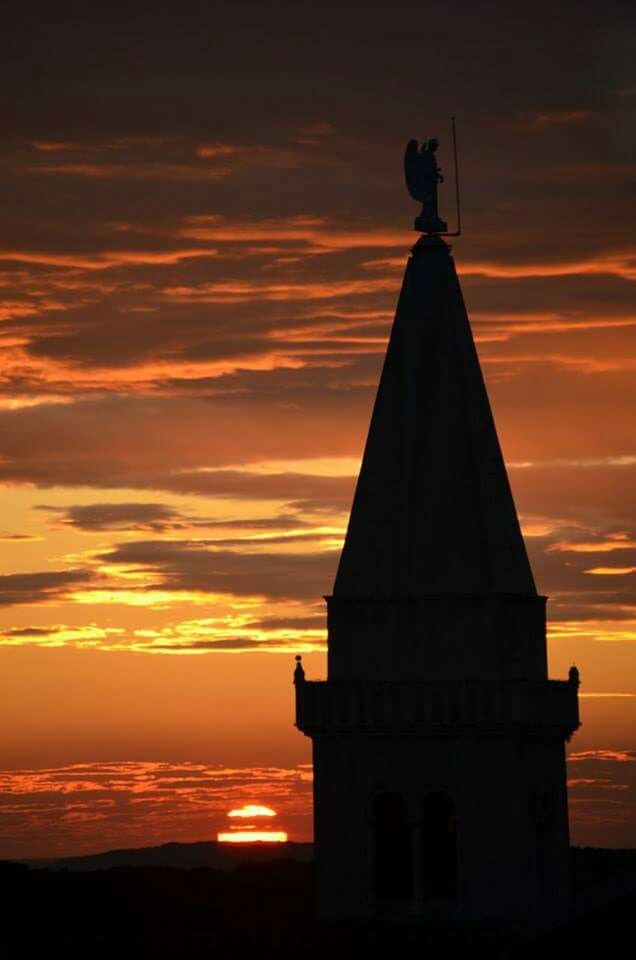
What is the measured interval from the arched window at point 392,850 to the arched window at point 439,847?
46 centimetres

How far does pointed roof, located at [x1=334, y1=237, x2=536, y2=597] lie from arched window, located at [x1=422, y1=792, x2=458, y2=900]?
5088 millimetres

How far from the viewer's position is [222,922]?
283 feet

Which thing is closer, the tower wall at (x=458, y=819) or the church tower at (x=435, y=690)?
the tower wall at (x=458, y=819)

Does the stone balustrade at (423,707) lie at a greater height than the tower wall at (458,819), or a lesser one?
greater

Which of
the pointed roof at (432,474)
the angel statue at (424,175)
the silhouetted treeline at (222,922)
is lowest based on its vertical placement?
the silhouetted treeline at (222,922)

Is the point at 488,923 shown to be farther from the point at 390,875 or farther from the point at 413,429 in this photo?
the point at 413,429

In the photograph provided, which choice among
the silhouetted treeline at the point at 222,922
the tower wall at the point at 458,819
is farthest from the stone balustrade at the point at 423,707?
the silhouetted treeline at the point at 222,922

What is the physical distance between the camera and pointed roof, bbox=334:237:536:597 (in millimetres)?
84562

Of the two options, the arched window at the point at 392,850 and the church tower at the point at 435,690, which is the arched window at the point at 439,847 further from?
the arched window at the point at 392,850


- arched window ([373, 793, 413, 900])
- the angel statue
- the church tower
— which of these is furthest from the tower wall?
the angel statue

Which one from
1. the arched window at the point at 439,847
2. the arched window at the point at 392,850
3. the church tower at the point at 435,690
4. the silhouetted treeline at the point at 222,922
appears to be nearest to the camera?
the silhouetted treeline at the point at 222,922

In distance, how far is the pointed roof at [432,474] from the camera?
277 ft

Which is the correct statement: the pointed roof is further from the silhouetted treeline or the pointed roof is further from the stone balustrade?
the silhouetted treeline

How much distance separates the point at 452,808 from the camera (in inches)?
3317
